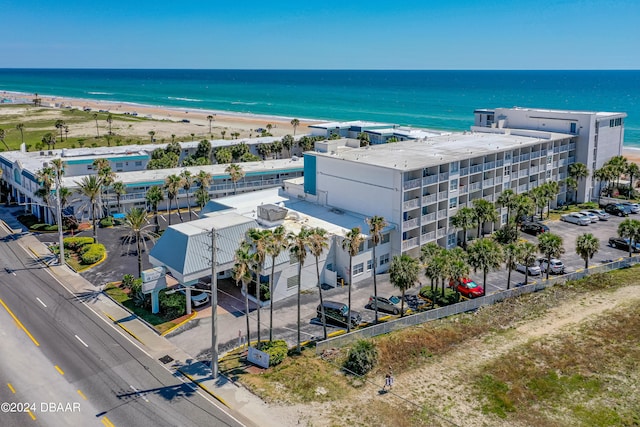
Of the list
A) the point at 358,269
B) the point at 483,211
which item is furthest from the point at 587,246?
the point at 358,269

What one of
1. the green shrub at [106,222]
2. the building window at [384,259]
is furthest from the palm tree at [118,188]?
the building window at [384,259]

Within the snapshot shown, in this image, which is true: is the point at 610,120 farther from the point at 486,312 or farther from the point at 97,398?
the point at 97,398

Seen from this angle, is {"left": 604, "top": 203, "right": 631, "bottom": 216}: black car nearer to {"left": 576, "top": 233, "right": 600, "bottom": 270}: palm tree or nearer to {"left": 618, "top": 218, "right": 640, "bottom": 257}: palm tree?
{"left": 618, "top": 218, "right": 640, "bottom": 257}: palm tree

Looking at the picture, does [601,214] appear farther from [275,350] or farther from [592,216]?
[275,350]

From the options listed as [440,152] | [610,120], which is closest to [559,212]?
[610,120]

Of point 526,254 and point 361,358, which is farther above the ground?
point 526,254

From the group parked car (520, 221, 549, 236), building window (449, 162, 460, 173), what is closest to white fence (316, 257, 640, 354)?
parked car (520, 221, 549, 236)
